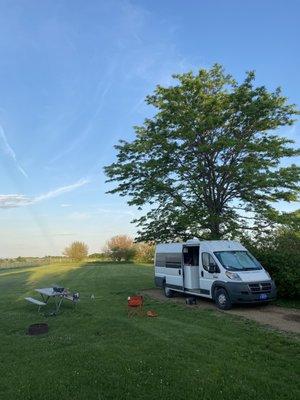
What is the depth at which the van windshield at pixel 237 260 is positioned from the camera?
58.5ft

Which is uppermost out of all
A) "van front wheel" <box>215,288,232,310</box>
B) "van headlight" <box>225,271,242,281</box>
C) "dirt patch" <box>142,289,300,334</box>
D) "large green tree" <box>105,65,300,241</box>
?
"large green tree" <box>105,65,300,241</box>

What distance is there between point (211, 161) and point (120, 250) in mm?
62333

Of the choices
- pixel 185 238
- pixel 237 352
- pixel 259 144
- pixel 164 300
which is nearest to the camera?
pixel 237 352

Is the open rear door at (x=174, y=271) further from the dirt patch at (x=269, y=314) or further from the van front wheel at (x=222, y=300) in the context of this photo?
the van front wheel at (x=222, y=300)

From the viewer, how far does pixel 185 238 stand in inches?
1016

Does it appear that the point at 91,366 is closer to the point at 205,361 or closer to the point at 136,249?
the point at 205,361

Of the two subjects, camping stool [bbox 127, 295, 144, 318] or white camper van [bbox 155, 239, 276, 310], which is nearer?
camping stool [bbox 127, 295, 144, 318]

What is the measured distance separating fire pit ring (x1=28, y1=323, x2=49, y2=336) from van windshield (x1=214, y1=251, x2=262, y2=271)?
7.81 m

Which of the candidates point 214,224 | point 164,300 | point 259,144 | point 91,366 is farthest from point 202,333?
point 259,144

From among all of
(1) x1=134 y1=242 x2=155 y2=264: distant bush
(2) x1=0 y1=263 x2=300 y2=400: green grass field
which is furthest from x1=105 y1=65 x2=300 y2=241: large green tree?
(1) x1=134 y1=242 x2=155 y2=264: distant bush

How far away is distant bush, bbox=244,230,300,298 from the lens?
58.1 ft

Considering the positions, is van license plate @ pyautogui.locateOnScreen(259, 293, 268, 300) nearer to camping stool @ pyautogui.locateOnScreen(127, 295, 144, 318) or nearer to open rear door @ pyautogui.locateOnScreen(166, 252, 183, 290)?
camping stool @ pyautogui.locateOnScreen(127, 295, 144, 318)

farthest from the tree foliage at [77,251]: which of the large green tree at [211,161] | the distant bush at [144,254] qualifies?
the large green tree at [211,161]

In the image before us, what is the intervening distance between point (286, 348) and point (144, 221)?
56.2 feet
